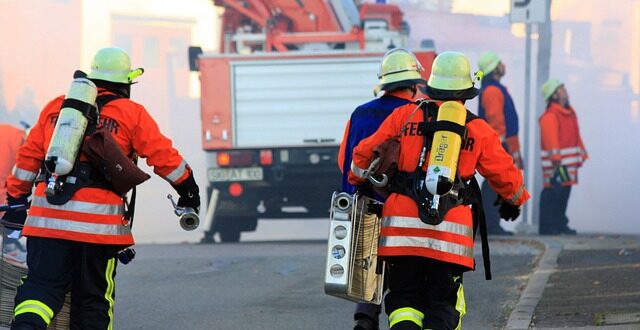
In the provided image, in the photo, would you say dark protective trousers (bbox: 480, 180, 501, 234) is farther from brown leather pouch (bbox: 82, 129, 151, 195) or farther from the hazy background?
brown leather pouch (bbox: 82, 129, 151, 195)

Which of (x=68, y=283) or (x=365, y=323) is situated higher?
(x=68, y=283)

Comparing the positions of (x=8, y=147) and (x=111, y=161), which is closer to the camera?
(x=111, y=161)

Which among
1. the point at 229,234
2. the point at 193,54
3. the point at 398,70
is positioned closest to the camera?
the point at 398,70

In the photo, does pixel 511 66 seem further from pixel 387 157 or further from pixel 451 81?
pixel 387 157

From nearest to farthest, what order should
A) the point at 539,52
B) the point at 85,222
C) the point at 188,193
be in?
the point at 85,222
the point at 188,193
the point at 539,52

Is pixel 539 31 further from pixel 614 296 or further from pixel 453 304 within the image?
pixel 453 304

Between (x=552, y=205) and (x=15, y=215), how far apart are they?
10.6 meters

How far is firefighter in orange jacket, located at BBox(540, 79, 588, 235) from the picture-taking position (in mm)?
16109

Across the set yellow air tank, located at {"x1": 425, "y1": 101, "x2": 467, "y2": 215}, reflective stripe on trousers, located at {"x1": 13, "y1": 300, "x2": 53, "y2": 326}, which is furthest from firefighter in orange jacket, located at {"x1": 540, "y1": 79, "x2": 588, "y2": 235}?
reflective stripe on trousers, located at {"x1": 13, "y1": 300, "x2": 53, "y2": 326}

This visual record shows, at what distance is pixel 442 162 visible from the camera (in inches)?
223

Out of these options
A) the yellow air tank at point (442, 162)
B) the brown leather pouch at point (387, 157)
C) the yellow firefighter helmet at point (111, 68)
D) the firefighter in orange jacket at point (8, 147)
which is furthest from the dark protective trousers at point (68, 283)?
the firefighter in orange jacket at point (8, 147)

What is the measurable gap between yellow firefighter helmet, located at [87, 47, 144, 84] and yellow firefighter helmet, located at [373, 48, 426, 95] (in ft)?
3.96

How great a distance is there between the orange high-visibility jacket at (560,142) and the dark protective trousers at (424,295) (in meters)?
10.5

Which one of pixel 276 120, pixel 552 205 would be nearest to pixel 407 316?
pixel 276 120
